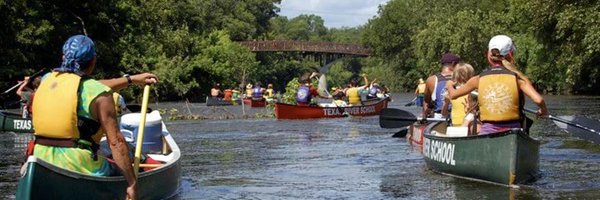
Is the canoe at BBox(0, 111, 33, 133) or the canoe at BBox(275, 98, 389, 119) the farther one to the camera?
the canoe at BBox(275, 98, 389, 119)

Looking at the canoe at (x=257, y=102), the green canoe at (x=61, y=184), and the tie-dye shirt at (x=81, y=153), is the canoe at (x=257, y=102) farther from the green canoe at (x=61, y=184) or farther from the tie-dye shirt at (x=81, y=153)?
the tie-dye shirt at (x=81, y=153)

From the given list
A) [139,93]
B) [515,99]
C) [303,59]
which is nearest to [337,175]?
[515,99]

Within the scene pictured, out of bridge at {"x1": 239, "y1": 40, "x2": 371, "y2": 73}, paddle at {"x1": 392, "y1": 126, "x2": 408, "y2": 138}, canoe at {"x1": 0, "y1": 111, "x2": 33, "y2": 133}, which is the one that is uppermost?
bridge at {"x1": 239, "y1": 40, "x2": 371, "y2": 73}

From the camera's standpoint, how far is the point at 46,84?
19.6 feet

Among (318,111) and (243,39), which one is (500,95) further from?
(243,39)

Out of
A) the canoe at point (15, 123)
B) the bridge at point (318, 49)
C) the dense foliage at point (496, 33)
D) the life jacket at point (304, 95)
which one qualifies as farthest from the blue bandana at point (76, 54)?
the bridge at point (318, 49)

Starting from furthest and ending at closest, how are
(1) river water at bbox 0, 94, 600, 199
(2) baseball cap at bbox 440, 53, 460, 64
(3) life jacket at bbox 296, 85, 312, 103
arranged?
(3) life jacket at bbox 296, 85, 312, 103, (2) baseball cap at bbox 440, 53, 460, 64, (1) river water at bbox 0, 94, 600, 199

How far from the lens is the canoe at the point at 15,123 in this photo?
20.0 m

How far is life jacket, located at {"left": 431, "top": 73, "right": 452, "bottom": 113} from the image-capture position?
492 inches

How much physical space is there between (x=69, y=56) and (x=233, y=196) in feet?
12.9

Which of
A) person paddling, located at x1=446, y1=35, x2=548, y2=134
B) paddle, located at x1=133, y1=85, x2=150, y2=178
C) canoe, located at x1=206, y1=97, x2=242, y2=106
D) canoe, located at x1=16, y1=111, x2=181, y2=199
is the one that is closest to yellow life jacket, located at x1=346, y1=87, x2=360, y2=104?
canoe, located at x1=206, y1=97, x2=242, y2=106

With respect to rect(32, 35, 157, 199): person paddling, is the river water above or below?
below

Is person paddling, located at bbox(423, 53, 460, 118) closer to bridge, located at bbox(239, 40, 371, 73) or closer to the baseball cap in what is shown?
→ the baseball cap

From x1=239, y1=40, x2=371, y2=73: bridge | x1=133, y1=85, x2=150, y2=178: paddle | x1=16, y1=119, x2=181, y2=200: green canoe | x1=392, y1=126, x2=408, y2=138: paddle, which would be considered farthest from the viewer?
x1=239, y1=40, x2=371, y2=73: bridge
